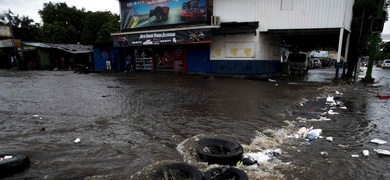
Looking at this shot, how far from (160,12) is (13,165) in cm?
1912

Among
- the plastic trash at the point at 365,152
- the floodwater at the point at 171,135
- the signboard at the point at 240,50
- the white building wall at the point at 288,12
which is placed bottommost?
the floodwater at the point at 171,135

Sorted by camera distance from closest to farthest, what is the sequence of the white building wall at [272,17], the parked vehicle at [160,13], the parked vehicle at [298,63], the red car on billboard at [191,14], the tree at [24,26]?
1. the white building wall at [272,17]
2. the red car on billboard at [191,14]
3. the parked vehicle at [160,13]
4. the parked vehicle at [298,63]
5. the tree at [24,26]

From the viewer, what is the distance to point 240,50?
17.9m

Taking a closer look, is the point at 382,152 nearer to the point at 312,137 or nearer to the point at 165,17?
the point at 312,137

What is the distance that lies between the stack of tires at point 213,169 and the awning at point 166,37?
1398 cm

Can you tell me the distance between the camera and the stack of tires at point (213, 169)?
3.06 meters

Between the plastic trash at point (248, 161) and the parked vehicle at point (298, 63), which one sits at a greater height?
the parked vehicle at point (298, 63)

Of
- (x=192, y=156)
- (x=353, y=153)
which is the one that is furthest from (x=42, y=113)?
(x=353, y=153)

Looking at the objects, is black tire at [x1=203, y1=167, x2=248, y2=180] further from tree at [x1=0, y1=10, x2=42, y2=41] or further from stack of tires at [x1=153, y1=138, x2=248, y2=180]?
tree at [x1=0, y1=10, x2=42, y2=41]

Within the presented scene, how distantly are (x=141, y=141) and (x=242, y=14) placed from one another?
610 inches

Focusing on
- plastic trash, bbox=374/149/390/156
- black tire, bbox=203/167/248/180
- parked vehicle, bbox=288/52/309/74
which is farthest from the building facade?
black tire, bbox=203/167/248/180

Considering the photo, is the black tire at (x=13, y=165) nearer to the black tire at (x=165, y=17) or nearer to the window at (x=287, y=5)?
the window at (x=287, y=5)

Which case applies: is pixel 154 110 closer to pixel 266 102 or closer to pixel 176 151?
pixel 176 151

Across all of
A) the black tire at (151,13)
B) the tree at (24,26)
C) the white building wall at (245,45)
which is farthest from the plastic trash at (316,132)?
the tree at (24,26)
